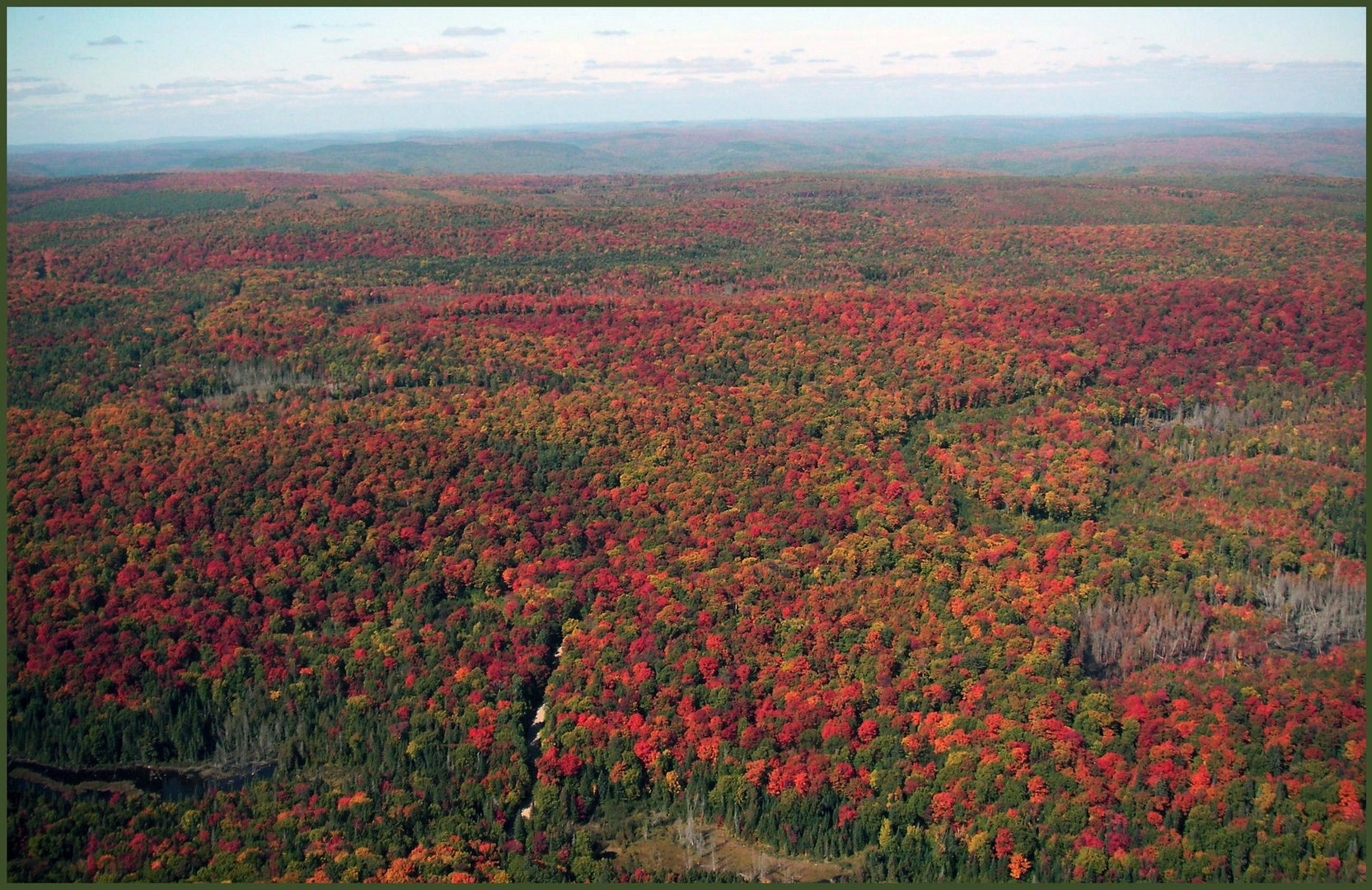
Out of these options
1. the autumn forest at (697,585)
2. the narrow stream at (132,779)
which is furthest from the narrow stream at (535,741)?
the narrow stream at (132,779)

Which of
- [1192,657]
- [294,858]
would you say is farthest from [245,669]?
[1192,657]

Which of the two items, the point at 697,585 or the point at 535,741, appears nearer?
the point at 535,741

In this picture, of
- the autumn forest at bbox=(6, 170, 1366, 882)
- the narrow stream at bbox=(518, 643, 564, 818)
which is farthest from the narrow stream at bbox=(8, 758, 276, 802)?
Result: the narrow stream at bbox=(518, 643, 564, 818)

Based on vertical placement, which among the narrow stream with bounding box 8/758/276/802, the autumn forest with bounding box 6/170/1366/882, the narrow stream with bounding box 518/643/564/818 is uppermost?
the autumn forest with bounding box 6/170/1366/882

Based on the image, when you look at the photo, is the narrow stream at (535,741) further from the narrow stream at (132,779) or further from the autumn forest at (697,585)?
the narrow stream at (132,779)

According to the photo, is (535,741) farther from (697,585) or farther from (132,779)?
(132,779)

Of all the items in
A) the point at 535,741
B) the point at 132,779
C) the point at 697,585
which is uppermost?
the point at 697,585

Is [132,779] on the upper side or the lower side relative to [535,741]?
lower

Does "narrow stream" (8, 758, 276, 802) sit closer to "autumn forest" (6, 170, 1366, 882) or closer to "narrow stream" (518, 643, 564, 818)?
"autumn forest" (6, 170, 1366, 882)

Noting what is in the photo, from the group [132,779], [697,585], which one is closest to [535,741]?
[697,585]
